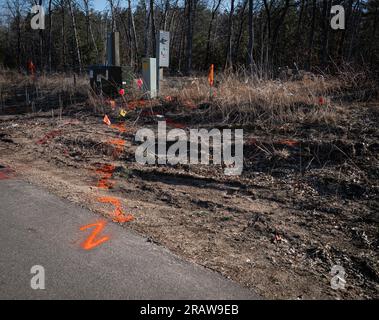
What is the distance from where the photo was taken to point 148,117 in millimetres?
9195

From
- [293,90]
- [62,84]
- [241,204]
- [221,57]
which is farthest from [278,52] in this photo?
[241,204]

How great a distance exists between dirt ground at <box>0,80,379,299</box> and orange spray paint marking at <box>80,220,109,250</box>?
0.69 feet

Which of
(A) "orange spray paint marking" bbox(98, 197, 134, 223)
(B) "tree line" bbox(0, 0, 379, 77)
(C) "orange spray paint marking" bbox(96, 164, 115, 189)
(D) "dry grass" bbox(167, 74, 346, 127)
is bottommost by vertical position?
(A) "orange spray paint marking" bbox(98, 197, 134, 223)

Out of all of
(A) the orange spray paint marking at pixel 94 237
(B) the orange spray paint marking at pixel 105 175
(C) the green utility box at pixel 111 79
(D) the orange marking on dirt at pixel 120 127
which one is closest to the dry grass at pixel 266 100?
(D) the orange marking on dirt at pixel 120 127

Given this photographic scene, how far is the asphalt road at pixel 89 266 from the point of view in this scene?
9.45 feet

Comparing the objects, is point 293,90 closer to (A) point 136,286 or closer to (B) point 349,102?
(B) point 349,102

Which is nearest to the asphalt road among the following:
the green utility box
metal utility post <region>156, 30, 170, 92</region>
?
the green utility box

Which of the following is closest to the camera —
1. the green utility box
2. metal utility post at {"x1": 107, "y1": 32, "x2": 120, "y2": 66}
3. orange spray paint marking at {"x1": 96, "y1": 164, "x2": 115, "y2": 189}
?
orange spray paint marking at {"x1": 96, "y1": 164, "x2": 115, "y2": 189}

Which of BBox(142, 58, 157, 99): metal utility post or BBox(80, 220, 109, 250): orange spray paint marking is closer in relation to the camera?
BBox(80, 220, 109, 250): orange spray paint marking

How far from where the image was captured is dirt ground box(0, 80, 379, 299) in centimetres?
335

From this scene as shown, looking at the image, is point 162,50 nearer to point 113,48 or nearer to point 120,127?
point 113,48

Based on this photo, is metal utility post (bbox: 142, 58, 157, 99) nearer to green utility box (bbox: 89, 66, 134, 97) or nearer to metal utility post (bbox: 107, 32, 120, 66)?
green utility box (bbox: 89, 66, 134, 97)

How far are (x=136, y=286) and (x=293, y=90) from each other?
7.54 m

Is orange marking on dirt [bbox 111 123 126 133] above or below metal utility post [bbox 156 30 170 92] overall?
below
